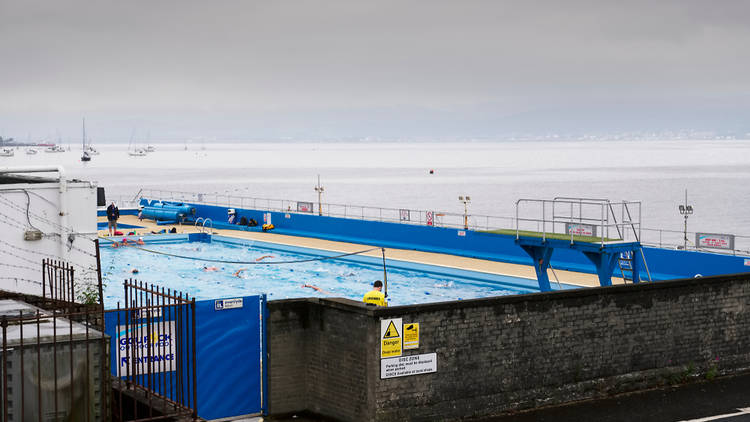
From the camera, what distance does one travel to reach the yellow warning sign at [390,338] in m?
11.5

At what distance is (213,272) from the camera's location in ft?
111

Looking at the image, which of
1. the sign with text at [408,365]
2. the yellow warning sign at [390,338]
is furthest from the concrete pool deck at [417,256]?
the yellow warning sign at [390,338]

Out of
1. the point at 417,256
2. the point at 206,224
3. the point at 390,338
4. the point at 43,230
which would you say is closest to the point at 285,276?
the point at 417,256

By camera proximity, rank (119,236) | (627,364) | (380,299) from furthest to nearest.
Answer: (119,236)
(380,299)
(627,364)

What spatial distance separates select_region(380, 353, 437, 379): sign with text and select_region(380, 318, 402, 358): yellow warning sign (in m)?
0.10

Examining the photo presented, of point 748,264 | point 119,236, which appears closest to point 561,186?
point 119,236

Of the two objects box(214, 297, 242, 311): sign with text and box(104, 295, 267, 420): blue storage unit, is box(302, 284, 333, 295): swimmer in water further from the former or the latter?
box(214, 297, 242, 311): sign with text

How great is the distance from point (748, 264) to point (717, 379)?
41.6ft

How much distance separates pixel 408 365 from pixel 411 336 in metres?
0.40

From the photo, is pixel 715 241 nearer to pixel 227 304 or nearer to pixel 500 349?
pixel 500 349

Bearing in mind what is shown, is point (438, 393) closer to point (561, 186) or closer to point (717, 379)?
point (717, 379)

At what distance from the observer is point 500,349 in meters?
12.5

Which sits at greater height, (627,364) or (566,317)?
(566,317)

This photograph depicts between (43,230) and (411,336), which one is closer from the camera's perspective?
(411,336)
